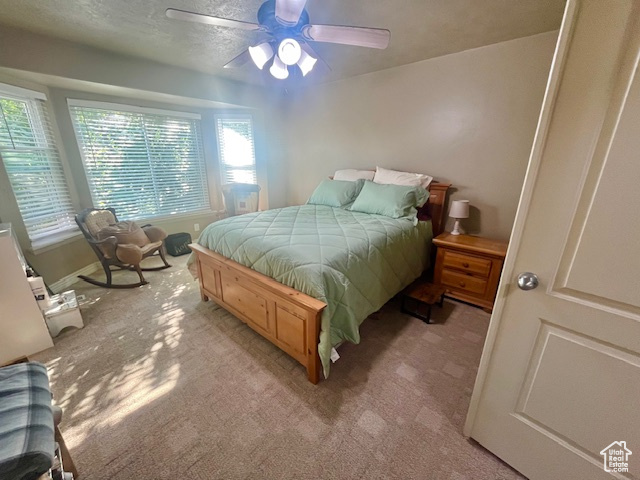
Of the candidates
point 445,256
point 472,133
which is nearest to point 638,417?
point 445,256

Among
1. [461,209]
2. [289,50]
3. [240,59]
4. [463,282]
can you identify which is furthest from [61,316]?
[461,209]

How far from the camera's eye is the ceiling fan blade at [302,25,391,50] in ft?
5.31

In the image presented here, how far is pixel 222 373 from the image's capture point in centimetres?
172

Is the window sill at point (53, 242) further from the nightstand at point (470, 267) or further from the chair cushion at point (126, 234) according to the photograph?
the nightstand at point (470, 267)

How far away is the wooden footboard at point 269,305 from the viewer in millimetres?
1562

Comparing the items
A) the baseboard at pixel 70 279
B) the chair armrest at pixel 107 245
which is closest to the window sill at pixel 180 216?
the baseboard at pixel 70 279

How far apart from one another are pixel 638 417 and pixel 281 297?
1564mm

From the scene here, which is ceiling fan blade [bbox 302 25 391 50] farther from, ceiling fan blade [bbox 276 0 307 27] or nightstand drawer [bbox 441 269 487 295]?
nightstand drawer [bbox 441 269 487 295]

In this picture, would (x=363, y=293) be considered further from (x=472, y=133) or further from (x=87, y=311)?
(x=87, y=311)

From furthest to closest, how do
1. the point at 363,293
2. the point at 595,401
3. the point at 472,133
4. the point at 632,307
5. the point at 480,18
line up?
the point at 472,133 → the point at 480,18 → the point at 363,293 → the point at 595,401 → the point at 632,307

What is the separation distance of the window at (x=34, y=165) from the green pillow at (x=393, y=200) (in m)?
3.43

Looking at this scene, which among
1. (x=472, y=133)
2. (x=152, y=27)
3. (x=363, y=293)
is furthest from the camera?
(x=472, y=133)

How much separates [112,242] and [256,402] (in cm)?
242

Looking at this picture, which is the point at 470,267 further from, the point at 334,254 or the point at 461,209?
the point at 334,254
